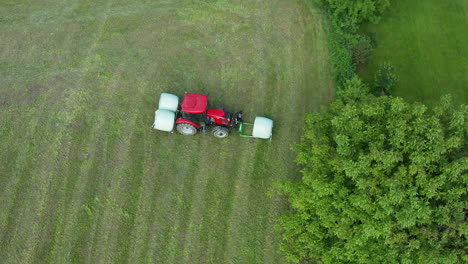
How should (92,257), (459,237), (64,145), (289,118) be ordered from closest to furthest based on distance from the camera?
(459,237) → (92,257) → (64,145) → (289,118)

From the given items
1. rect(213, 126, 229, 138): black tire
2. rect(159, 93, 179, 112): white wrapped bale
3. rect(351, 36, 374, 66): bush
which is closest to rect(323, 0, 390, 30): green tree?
rect(351, 36, 374, 66): bush

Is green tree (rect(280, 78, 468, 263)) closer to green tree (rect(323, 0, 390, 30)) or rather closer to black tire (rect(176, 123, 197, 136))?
black tire (rect(176, 123, 197, 136))

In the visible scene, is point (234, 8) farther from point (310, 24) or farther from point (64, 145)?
point (64, 145)

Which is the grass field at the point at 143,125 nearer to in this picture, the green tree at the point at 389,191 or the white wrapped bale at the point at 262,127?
the white wrapped bale at the point at 262,127

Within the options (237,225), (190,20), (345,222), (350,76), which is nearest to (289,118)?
(350,76)

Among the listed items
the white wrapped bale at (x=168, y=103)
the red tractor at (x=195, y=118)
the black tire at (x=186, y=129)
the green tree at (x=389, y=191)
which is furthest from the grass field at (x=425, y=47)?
the white wrapped bale at (x=168, y=103)

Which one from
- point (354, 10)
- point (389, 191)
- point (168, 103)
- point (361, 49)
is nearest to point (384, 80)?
point (361, 49)
